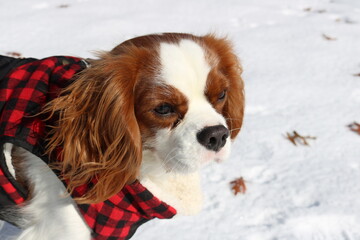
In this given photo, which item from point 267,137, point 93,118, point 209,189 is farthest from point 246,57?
point 93,118

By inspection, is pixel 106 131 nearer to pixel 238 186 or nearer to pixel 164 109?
pixel 164 109

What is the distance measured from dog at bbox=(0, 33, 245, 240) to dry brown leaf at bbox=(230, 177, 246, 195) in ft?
2.90

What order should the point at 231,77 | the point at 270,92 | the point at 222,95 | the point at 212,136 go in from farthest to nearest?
the point at 270,92
the point at 231,77
the point at 222,95
the point at 212,136

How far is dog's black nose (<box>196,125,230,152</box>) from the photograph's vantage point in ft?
4.19

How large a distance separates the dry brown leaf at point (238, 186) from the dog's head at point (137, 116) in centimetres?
91

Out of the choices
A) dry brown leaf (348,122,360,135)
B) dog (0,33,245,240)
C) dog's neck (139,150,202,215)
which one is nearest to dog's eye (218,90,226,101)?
dog (0,33,245,240)

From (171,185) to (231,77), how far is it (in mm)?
487

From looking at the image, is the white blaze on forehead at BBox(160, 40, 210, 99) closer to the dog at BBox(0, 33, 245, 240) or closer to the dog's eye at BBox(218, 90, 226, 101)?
the dog at BBox(0, 33, 245, 240)

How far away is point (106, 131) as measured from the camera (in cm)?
133

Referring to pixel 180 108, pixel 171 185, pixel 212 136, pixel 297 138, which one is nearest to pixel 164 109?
pixel 180 108

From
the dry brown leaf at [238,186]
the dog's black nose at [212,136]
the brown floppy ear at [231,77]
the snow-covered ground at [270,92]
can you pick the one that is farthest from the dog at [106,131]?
the dry brown leaf at [238,186]

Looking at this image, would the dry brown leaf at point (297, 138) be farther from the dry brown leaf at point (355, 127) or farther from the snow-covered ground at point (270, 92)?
the dry brown leaf at point (355, 127)

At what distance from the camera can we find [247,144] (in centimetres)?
260

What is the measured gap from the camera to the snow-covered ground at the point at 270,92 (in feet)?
6.78
